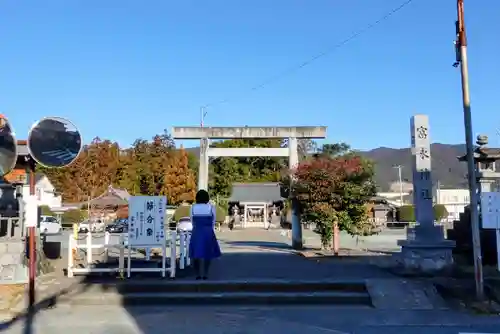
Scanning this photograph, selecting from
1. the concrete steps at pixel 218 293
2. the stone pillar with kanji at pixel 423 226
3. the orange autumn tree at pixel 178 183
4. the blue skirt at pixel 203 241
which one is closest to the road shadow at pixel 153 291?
the concrete steps at pixel 218 293

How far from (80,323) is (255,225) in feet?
142

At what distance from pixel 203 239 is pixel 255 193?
42795 millimetres

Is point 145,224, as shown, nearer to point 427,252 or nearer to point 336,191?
point 427,252

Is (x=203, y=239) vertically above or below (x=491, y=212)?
below

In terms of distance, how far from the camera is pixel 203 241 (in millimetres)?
9281

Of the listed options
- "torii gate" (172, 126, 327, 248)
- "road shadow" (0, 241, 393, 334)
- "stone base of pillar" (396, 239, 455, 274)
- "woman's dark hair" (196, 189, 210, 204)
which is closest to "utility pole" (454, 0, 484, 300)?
"road shadow" (0, 241, 393, 334)

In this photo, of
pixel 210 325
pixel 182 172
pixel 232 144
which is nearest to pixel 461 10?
pixel 210 325

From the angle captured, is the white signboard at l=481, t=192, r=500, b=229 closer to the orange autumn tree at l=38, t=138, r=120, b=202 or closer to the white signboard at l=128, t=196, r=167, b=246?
the white signboard at l=128, t=196, r=167, b=246

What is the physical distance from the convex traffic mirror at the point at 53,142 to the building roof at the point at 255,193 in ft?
141

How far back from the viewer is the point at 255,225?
165 feet

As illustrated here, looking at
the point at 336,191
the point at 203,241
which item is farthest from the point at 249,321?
the point at 336,191

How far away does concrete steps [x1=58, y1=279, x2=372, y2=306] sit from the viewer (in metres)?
8.23

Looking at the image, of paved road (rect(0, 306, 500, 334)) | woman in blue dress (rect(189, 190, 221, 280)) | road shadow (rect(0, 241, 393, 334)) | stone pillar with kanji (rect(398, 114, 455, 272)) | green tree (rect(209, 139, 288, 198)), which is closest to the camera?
paved road (rect(0, 306, 500, 334))

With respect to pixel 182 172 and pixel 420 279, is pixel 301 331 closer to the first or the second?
pixel 420 279
